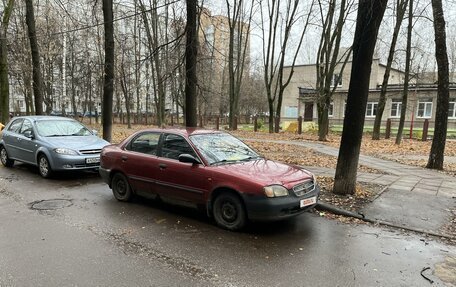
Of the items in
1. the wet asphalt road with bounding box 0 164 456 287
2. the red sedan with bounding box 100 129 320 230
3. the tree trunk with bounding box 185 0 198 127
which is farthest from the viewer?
the tree trunk with bounding box 185 0 198 127

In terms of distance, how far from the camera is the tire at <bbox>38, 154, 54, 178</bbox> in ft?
28.6

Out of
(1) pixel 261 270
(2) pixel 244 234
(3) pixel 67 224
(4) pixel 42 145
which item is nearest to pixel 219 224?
(2) pixel 244 234

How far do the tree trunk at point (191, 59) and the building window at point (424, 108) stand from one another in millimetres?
31700

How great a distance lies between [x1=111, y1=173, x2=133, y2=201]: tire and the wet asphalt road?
1.56 feet

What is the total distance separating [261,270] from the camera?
13.1ft

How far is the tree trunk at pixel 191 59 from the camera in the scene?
394 inches

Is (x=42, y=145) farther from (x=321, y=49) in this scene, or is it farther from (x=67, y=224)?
(x=321, y=49)

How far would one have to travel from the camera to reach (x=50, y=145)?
868 centimetres

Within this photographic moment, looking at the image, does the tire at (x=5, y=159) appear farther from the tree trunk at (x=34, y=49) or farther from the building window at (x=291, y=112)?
the building window at (x=291, y=112)

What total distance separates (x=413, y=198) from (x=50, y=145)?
827cm

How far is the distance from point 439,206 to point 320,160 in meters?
5.55

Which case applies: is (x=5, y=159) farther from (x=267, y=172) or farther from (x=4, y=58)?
(x=4, y=58)

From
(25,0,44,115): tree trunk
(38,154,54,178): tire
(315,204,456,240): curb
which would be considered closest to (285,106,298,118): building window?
(25,0,44,115): tree trunk

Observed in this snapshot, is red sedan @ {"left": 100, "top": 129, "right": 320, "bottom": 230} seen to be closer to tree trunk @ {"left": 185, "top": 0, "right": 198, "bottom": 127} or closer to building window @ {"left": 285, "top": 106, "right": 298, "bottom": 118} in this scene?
tree trunk @ {"left": 185, "top": 0, "right": 198, "bottom": 127}
